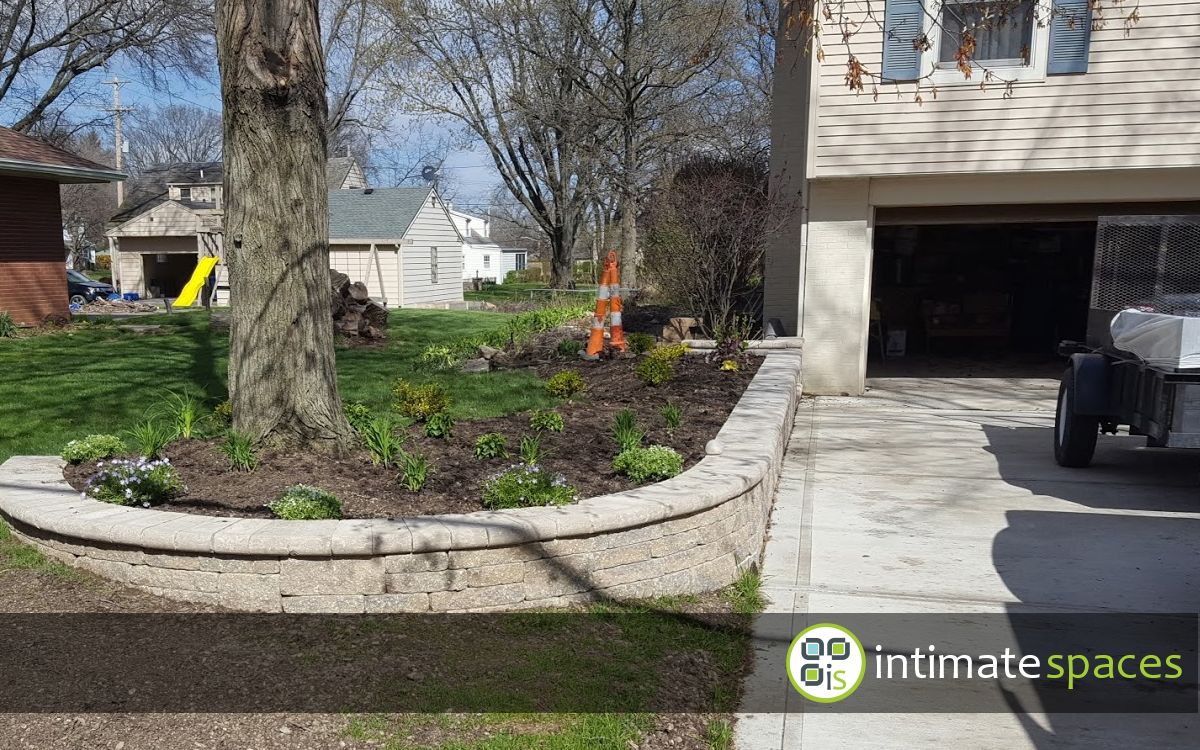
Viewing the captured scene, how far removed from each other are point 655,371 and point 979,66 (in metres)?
4.79

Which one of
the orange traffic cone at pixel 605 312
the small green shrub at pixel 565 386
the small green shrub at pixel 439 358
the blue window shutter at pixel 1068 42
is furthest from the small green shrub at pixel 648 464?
the blue window shutter at pixel 1068 42

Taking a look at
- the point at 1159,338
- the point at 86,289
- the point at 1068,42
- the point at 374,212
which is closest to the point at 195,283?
the point at 374,212

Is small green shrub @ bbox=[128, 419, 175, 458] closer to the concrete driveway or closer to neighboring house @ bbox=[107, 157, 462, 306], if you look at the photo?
the concrete driveway

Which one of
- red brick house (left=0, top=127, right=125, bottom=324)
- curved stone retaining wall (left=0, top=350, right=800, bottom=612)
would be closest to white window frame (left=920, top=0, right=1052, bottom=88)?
curved stone retaining wall (left=0, top=350, right=800, bottom=612)

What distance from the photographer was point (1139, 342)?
6.02 metres

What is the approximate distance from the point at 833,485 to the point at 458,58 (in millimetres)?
25313

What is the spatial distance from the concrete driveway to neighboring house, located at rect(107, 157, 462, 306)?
70.0 feet

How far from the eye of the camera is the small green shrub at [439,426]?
19.7 feet

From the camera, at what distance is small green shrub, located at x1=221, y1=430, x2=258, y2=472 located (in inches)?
197

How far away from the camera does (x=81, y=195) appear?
170 ft

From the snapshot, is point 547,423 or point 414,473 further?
point 547,423

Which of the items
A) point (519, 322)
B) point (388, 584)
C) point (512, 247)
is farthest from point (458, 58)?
point (512, 247)

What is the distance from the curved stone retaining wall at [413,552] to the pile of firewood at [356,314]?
931cm

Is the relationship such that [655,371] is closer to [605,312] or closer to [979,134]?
[605,312]
